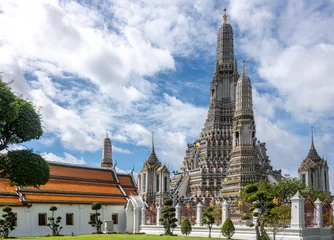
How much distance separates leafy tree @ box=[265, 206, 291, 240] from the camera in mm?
24078

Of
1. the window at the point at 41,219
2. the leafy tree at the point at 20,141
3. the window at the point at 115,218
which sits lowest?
the window at the point at 115,218

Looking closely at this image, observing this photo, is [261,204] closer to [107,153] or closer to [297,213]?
[297,213]

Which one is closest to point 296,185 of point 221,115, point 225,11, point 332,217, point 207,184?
point 332,217

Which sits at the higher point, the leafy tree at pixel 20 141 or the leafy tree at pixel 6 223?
the leafy tree at pixel 20 141

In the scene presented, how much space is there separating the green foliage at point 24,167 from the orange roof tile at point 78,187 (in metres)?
17.8

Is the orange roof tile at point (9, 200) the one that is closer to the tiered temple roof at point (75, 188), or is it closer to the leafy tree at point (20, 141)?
the tiered temple roof at point (75, 188)

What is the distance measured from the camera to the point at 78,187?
4147 cm

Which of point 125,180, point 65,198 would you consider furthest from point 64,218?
point 125,180

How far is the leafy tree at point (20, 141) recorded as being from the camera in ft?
65.3

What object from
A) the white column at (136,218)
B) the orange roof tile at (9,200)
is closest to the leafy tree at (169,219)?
the white column at (136,218)

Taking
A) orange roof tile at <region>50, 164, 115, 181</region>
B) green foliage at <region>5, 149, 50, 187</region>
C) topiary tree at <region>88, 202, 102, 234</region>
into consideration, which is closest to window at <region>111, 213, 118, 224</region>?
topiary tree at <region>88, 202, 102, 234</region>

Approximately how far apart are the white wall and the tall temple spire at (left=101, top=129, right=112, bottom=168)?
73.0ft

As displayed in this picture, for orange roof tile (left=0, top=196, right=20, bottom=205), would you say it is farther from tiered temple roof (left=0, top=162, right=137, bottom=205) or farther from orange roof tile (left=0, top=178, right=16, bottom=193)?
orange roof tile (left=0, top=178, right=16, bottom=193)

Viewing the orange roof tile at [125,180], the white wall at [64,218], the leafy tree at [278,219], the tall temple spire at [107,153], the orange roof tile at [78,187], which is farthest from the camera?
the tall temple spire at [107,153]
